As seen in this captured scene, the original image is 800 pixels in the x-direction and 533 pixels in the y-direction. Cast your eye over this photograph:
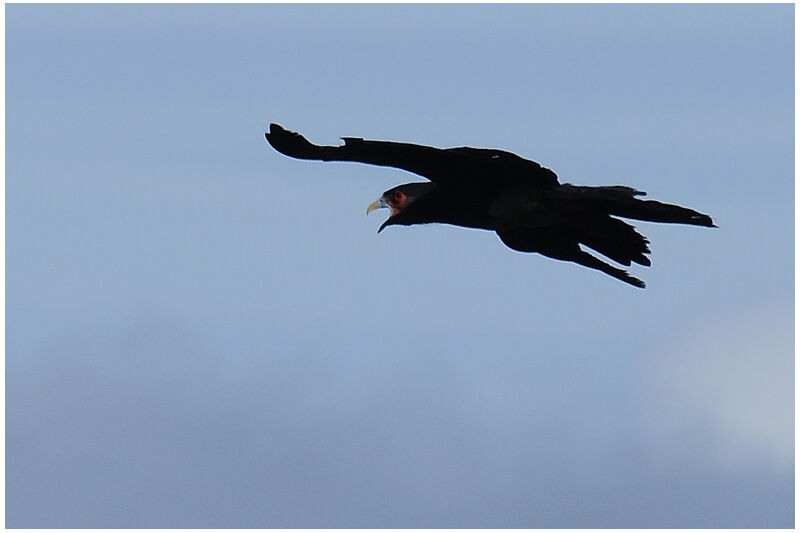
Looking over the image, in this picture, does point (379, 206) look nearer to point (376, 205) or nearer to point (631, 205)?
point (376, 205)

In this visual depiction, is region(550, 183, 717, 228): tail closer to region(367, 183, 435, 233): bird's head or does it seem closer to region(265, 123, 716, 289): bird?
region(265, 123, 716, 289): bird

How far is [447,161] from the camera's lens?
15.2 meters

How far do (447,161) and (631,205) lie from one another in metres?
1.61

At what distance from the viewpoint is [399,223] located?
1581cm

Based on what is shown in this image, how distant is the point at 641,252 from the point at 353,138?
9.52ft

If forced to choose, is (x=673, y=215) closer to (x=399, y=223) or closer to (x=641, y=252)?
(x=641, y=252)

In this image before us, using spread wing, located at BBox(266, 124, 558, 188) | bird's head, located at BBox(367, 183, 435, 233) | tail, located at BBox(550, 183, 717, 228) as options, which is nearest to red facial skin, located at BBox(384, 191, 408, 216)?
bird's head, located at BBox(367, 183, 435, 233)

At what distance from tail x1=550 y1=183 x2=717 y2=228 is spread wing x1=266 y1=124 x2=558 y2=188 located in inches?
11.4

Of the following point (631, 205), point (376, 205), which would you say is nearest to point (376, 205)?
point (376, 205)

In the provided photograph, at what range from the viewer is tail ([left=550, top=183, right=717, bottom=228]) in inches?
581

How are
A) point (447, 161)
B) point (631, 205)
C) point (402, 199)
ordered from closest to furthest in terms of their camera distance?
1. point (631, 205)
2. point (447, 161)
3. point (402, 199)

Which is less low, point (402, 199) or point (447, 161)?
point (447, 161)

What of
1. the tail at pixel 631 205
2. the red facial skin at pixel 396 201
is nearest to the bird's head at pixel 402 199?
the red facial skin at pixel 396 201

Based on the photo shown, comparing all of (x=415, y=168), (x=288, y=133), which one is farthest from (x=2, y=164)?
(x=415, y=168)
